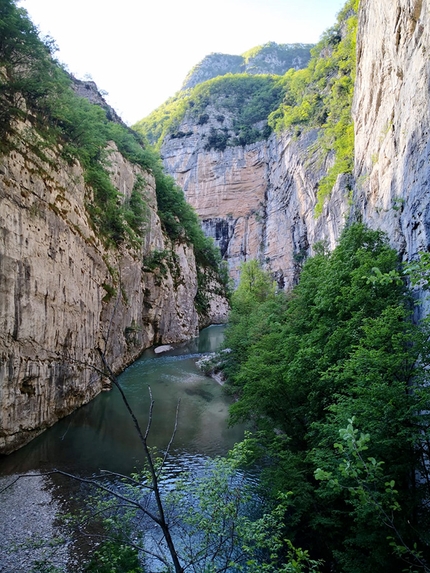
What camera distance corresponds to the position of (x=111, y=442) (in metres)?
12.7

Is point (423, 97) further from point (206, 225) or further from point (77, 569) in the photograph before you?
point (206, 225)

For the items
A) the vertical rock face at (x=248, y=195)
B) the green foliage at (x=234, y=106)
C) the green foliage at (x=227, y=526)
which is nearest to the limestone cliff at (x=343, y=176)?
the vertical rock face at (x=248, y=195)

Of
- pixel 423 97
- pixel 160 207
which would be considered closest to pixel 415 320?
pixel 423 97

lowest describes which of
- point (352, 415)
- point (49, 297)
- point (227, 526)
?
point (227, 526)

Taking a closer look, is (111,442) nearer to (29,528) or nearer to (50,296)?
(29,528)

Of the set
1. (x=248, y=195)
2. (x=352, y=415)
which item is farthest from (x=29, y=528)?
(x=248, y=195)

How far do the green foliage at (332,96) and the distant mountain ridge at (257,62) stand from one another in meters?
59.5

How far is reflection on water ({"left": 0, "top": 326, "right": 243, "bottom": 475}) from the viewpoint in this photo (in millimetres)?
11039

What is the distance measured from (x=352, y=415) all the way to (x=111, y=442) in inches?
363

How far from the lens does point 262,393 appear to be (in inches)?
397

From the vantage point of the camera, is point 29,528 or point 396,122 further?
point 396,122

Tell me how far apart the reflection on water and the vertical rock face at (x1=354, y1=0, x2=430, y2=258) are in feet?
28.3

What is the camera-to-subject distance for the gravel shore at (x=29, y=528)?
662cm

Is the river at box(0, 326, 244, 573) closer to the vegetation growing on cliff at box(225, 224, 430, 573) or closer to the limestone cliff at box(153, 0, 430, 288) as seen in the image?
the vegetation growing on cliff at box(225, 224, 430, 573)
